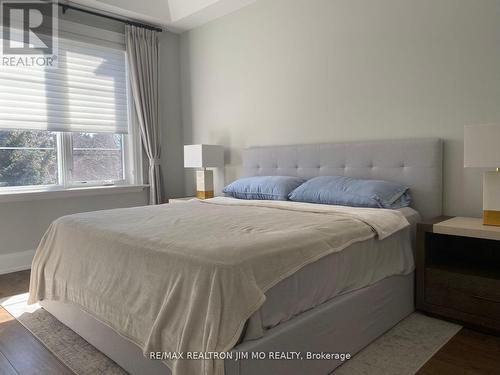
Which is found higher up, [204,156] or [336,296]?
[204,156]

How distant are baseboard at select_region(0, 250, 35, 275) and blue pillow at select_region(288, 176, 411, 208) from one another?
267 centimetres

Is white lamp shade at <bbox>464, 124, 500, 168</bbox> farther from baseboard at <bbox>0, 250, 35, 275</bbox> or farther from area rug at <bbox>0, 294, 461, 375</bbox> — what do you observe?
baseboard at <bbox>0, 250, 35, 275</bbox>

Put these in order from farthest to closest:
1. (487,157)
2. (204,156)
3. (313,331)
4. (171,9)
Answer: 1. (171,9)
2. (204,156)
3. (487,157)
4. (313,331)

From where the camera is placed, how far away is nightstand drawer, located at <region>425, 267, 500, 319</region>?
6.78ft

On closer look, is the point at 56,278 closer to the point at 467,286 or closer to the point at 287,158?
the point at 287,158

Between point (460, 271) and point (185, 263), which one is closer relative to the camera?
point (185, 263)

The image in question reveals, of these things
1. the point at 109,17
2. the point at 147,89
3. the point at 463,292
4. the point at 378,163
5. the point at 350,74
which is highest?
the point at 109,17

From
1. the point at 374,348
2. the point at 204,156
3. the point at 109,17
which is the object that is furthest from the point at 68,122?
the point at 374,348

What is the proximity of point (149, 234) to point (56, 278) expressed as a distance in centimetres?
88

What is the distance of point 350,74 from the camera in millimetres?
3137

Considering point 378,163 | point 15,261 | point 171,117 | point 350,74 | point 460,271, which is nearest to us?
point 460,271

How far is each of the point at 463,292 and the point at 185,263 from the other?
1.69 m

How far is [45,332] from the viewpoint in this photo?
225 centimetres

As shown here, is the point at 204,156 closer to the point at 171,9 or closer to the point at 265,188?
the point at 265,188
